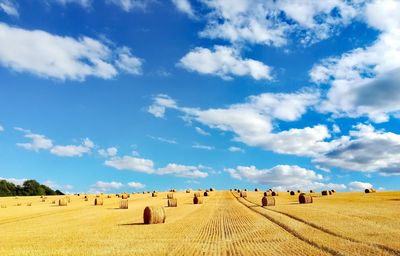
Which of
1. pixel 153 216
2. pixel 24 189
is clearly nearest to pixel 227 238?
pixel 153 216

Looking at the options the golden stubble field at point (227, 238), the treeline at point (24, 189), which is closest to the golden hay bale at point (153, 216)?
the golden stubble field at point (227, 238)

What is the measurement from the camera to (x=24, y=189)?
124875 mm

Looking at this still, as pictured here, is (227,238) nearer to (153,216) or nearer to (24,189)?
(153,216)

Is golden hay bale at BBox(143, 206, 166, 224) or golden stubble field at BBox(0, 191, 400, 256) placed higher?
golden hay bale at BBox(143, 206, 166, 224)

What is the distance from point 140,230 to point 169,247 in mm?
6994

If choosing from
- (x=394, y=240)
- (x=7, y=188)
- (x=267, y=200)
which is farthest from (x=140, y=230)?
(x=7, y=188)

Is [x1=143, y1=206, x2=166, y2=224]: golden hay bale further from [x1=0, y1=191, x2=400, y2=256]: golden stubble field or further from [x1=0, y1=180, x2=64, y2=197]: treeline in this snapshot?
[x1=0, y1=180, x2=64, y2=197]: treeline

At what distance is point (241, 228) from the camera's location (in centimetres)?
2462

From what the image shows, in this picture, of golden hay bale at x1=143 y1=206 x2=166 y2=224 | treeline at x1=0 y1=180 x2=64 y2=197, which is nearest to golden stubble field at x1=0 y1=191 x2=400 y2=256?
golden hay bale at x1=143 y1=206 x2=166 y2=224

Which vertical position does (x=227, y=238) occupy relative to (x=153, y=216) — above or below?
below

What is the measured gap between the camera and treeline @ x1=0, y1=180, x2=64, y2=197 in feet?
401

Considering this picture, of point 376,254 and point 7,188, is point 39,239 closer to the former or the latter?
point 376,254

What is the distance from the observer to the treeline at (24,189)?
122 metres

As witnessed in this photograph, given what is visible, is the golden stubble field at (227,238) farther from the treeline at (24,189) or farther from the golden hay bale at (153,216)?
the treeline at (24,189)
